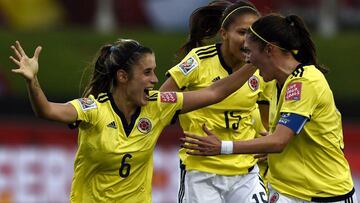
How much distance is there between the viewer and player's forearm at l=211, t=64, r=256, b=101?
7.88 m

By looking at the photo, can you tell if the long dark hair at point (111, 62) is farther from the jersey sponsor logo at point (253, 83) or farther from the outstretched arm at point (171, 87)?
the jersey sponsor logo at point (253, 83)

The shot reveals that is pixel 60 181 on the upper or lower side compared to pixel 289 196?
lower

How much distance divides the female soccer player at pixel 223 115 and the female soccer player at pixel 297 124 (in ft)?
3.44

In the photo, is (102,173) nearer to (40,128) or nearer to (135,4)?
(40,128)

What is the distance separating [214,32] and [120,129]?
5.36 feet

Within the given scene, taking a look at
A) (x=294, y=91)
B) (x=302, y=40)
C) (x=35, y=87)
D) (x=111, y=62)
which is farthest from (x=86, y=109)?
(x=302, y=40)

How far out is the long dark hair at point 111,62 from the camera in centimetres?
758

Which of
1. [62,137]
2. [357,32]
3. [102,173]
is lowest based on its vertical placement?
A: [357,32]

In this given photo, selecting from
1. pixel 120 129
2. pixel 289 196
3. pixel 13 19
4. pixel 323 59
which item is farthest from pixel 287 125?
pixel 13 19

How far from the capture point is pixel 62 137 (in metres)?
13.5

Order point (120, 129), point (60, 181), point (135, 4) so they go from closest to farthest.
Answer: point (120, 129)
point (60, 181)
point (135, 4)

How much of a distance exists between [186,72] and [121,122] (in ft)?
3.31

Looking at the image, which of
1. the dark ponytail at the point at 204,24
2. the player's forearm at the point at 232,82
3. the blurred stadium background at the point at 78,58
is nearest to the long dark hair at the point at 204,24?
the dark ponytail at the point at 204,24

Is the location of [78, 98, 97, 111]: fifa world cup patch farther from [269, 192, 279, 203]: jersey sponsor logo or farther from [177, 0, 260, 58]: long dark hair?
[177, 0, 260, 58]: long dark hair
